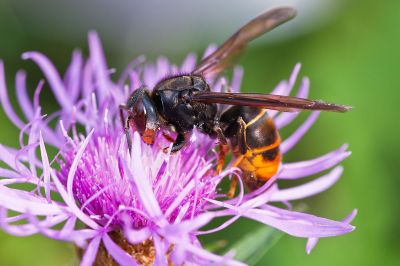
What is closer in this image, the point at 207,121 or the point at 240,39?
the point at 207,121

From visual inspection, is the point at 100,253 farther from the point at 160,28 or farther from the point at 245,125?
the point at 160,28

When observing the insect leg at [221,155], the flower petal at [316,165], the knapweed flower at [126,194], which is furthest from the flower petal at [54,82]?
the flower petal at [316,165]

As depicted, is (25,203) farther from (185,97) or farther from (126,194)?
(185,97)

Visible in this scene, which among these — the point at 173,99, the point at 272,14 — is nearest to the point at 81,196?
the point at 173,99

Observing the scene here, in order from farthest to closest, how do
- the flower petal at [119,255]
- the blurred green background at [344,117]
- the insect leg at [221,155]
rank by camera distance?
the blurred green background at [344,117], the insect leg at [221,155], the flower petal at [119,255]

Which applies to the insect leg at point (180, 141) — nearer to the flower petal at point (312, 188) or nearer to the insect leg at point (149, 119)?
the insect leg at point (149, 119)

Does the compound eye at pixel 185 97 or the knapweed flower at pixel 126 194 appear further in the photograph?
the compound eye at pixel 185 97

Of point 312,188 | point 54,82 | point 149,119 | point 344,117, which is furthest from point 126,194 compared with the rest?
point 344,117
